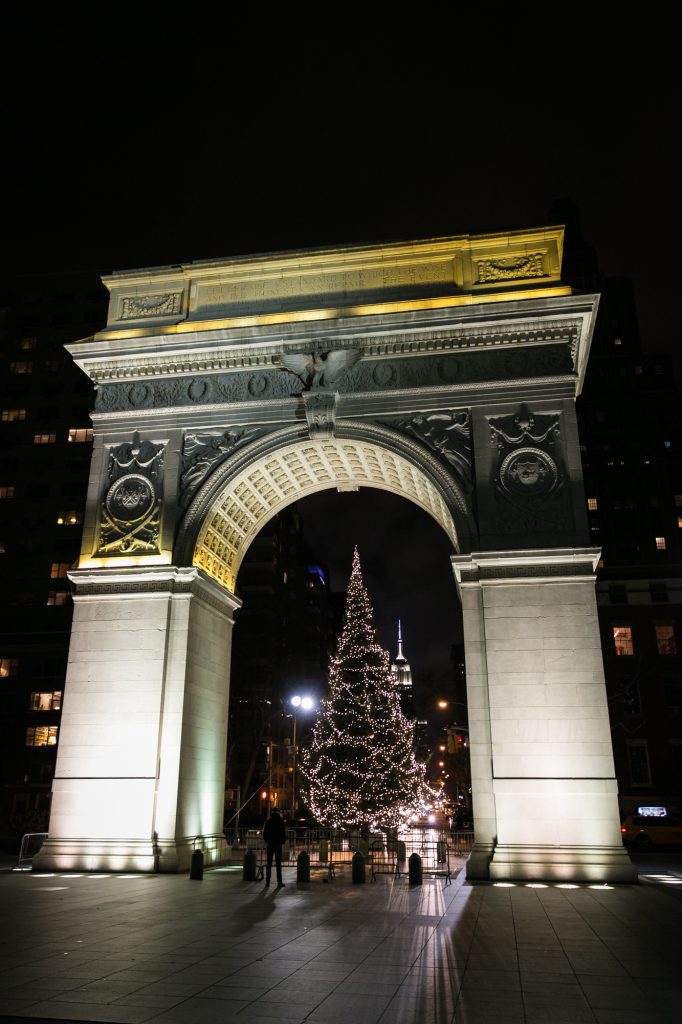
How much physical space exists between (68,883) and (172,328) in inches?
643

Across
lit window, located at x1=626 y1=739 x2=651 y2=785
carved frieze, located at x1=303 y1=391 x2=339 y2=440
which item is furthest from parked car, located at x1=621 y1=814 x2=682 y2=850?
carved frieze, located at x1=303 y1=391 x2=339 y2=440

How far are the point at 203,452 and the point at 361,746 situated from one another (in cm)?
1620

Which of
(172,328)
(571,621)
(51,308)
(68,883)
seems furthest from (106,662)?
(51,308)

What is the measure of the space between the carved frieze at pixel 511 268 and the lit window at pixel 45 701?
44.5m

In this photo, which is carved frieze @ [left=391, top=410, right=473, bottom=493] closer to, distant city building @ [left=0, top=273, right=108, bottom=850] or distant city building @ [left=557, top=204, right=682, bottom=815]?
distant city building @ [left=557, top=204, right=682, bottom=815]

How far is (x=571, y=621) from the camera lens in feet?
69.7

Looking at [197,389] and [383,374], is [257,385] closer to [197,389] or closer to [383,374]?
[197,389]

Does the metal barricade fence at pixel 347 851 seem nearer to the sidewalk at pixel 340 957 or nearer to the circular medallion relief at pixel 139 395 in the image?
the sidewalk at pixel 340 957

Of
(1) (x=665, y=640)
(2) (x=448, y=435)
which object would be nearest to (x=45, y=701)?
(1) (x=665, y=640)

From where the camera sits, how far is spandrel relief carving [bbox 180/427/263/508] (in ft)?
82.0

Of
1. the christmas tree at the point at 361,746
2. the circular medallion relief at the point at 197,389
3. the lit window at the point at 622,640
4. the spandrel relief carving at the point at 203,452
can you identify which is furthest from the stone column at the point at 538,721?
the lit window at the point at 622,640

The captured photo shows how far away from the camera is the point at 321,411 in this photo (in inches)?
966

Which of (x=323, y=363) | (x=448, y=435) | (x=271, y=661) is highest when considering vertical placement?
(x=323, y=363)

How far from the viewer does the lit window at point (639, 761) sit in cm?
5200
